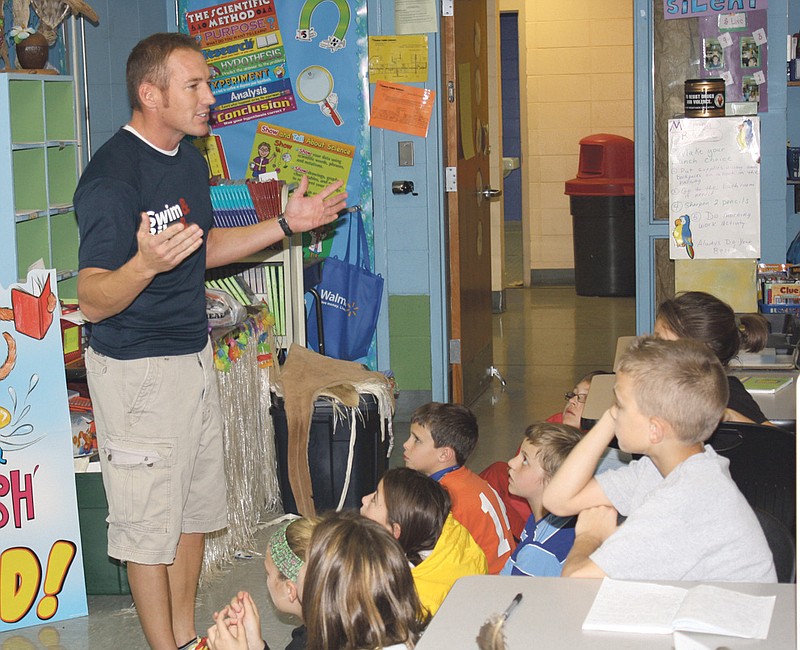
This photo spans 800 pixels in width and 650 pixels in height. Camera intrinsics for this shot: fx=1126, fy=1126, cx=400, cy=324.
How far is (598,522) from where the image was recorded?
2.33 metres

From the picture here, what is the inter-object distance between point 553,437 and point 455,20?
10.8 ft

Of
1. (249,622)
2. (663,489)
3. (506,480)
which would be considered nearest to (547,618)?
(663,489)

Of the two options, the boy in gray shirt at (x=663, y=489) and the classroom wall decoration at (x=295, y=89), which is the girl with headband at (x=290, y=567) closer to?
the boy in gray shirt at (x=663, y=489)

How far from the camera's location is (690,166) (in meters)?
5.07

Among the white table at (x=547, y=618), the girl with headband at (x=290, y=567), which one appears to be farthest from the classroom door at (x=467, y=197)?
the white table at (x=547, y=618)

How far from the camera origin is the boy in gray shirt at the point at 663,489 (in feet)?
6.60

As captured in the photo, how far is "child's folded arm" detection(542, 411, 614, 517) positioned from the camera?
234 centimetres

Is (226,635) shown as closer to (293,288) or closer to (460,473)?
(460,473)

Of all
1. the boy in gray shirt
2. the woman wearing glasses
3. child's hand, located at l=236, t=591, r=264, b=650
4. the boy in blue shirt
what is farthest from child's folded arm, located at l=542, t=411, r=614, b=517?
the woman wearing glasses

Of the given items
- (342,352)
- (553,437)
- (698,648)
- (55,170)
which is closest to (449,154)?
(342,352)

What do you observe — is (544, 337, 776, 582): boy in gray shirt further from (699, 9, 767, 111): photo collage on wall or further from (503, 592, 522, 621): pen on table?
(699, 9, 767, 111): photo collage on wall

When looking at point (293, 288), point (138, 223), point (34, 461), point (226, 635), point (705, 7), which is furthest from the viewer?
point (705, 7)

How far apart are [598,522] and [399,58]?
3.79 metres

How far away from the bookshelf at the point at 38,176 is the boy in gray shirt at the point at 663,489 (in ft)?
7.33
